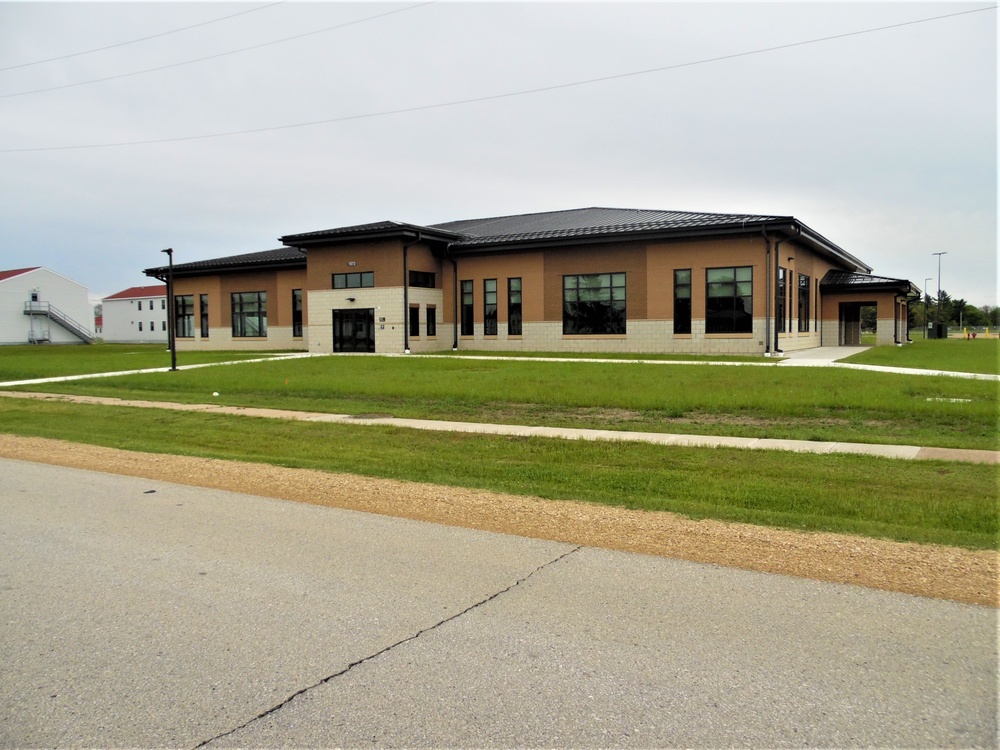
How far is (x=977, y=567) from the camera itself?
19.7 feet

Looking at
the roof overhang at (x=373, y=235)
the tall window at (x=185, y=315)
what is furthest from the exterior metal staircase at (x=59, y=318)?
the roof overhang at (x=373, y=235)

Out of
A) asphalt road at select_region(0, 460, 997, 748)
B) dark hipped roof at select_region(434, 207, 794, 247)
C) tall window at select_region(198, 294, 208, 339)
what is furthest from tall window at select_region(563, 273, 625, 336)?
asphalt road at select_region(0, 460, 997, 748)

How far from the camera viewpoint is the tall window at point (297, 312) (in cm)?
4847

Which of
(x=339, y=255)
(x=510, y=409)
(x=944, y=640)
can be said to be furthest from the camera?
(x=339, y=255)

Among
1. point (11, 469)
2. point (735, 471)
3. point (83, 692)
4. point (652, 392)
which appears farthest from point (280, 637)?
point (652, 392)

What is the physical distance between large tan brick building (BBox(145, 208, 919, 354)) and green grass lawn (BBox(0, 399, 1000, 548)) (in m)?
23.8

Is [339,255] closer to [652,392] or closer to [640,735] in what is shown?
[652,392]

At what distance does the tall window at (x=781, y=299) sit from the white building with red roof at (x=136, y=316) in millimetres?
76732

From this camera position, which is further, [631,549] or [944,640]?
[631,549]

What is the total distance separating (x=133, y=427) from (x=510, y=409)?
7906 millimetres

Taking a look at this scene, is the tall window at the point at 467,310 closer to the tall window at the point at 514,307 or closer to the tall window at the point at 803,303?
the tall window at the point at 514,307

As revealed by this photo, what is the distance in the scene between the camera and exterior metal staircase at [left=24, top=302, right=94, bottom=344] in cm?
8544

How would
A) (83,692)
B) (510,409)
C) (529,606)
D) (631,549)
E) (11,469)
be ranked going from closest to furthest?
(83,692) < (529,606) < (631,549) < (11,469) < (510,409)

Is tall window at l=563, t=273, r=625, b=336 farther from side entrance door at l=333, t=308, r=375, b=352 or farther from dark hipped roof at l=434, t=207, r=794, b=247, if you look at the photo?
side entrance door at l=333, t=308, r=375, b=352
